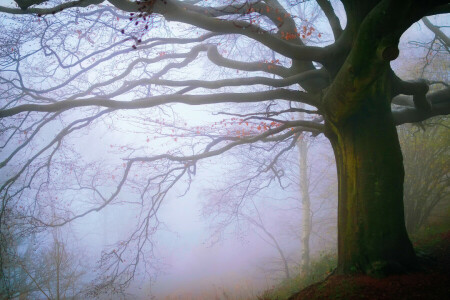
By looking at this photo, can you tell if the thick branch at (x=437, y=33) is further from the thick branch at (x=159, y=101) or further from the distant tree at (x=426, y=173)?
the thick branch at (x=159, y=101)

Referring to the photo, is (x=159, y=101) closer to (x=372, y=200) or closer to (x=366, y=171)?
(x=366, y=171)

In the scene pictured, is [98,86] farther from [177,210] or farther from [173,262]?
[177,210]

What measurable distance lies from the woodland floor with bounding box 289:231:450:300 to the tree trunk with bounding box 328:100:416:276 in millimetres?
169

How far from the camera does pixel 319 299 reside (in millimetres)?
2801

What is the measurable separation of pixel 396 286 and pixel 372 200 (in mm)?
982

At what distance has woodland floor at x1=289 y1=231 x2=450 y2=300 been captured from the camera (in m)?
2.44

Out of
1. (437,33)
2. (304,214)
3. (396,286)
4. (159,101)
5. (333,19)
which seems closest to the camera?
(396,286)

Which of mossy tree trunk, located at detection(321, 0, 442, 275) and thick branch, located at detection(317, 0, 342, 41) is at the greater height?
thick branch, located at detection(317, 0, 342, 41)

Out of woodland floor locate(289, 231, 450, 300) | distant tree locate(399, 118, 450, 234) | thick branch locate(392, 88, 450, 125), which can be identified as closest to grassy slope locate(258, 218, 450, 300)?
woodland floor locate(289, 231, 450, 300)

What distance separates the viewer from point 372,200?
3109 millimetres

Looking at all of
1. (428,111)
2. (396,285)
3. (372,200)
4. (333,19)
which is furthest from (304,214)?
(333,19)

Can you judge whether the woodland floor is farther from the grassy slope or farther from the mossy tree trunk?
the mossy tree trunk

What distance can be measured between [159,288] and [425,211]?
20.1m

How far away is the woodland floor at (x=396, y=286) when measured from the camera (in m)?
2.44
